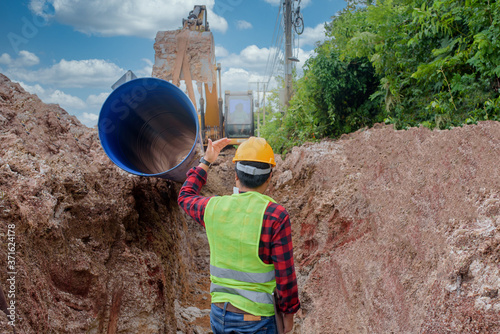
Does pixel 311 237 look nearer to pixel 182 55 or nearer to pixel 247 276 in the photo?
pixel 247 276

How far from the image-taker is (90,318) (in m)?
3.11

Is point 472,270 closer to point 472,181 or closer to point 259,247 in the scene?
point 472,181

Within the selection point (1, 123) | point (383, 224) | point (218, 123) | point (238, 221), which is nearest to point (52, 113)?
point (1, 123)

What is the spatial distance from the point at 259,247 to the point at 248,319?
1.43 ft

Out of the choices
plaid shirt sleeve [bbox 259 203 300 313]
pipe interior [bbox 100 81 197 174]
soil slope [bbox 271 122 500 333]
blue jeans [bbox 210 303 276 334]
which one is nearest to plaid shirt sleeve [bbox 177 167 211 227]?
plaid shirt sleeve [bbox 259 203 300 313]

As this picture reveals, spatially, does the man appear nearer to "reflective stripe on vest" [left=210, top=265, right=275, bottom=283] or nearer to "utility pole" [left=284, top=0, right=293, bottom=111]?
"reflective stripe on vest" [left=210, top=265, right=275, bottom=283]

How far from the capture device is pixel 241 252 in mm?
2023

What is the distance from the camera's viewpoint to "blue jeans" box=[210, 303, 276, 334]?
205 cm

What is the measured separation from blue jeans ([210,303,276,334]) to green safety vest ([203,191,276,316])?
51 millimetres

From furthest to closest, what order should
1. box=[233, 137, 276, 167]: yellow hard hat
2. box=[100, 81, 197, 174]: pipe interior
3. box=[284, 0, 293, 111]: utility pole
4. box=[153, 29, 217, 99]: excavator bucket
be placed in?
box=[284, 0, 293, 111]: utility pole → box=[153, 29, 217, 99]: excavator bucket → box=[100, 81, 197, 174]: pipe interior → box=[233, 137, 276, 167]: yellow hard hat

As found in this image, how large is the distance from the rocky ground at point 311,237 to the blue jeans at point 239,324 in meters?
0.90

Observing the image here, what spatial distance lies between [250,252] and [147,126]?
14.1 feet

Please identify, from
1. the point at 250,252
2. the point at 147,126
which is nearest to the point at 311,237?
the point at 250,252

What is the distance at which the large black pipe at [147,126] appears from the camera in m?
4.45
